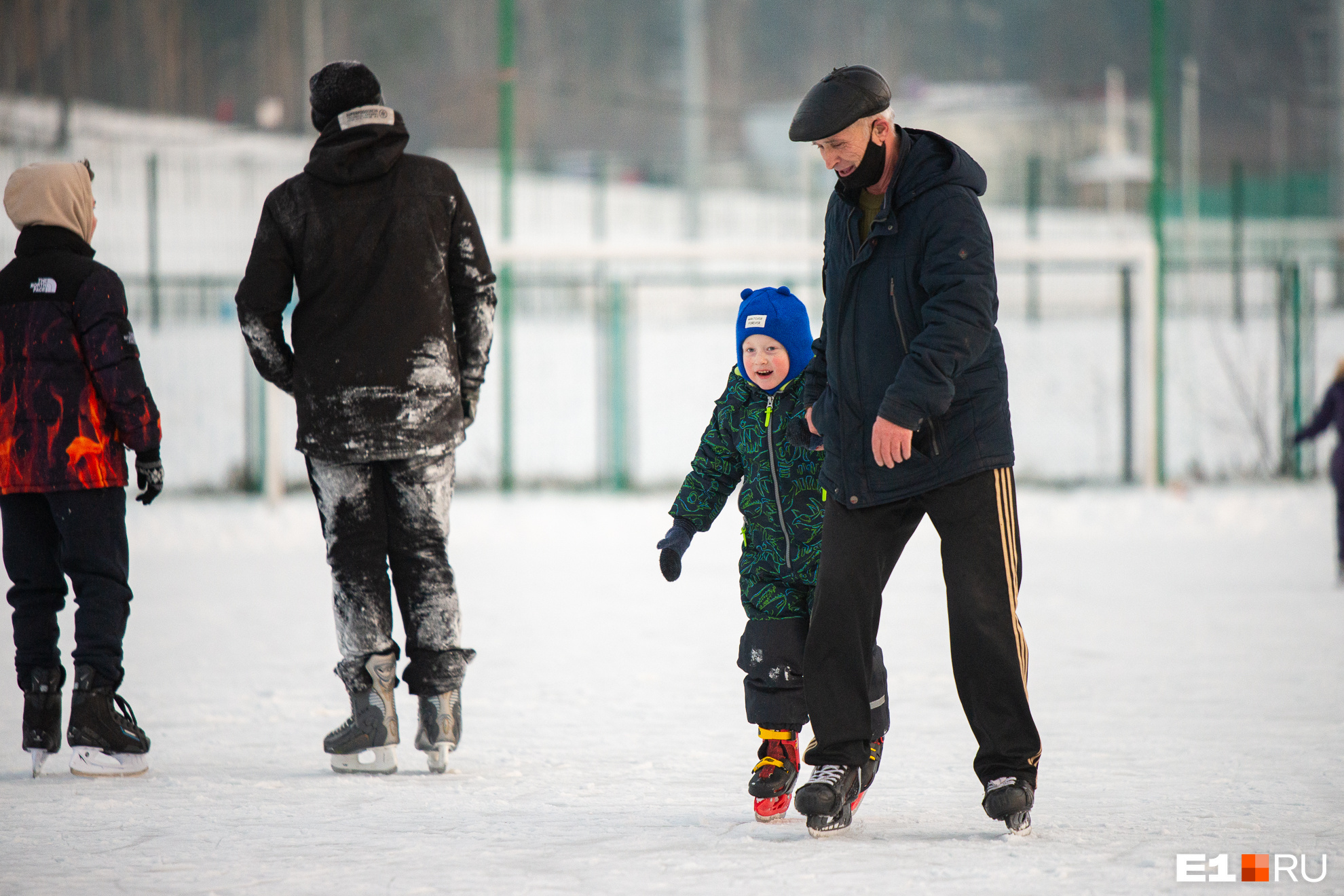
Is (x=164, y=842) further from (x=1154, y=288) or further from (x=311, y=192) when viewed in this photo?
(x=1154, y=288)

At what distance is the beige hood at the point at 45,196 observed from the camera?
396cm

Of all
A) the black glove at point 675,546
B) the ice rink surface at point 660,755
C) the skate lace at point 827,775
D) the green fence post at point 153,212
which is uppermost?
the green fence post at point 153,212

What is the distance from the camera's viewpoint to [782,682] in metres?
3.34

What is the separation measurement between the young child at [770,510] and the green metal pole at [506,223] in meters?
8.60

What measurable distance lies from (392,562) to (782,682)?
1.18 meters

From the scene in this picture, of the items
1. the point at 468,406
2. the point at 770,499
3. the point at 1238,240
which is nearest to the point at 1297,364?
the point at 1238,240

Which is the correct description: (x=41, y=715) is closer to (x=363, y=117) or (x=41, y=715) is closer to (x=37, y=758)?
(x=37, y=758)

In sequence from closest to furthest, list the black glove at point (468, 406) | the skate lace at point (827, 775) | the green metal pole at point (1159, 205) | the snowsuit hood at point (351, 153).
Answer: the skate lace at point (827, 775) → the snowsuit hood at point (351, 153) → the black glove at point (468, 406) → the green metal pole at point (1159, 205)

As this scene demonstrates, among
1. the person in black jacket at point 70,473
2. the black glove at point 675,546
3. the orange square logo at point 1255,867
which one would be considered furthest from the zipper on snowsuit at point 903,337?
the person in black jacket at point 70,473

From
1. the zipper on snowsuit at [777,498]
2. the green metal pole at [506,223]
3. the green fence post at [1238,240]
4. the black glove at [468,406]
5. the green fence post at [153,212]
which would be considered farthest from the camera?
the green fence post at [1238,240]

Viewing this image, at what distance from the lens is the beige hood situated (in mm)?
3965

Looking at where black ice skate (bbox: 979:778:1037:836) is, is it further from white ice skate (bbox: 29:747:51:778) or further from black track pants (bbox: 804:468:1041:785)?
white ice skate (bbox: 29:747:51:778)

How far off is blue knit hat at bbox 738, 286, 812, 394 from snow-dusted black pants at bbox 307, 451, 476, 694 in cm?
94

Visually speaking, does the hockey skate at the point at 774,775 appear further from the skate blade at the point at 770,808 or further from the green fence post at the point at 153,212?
the green fence post at the point at 153,212
